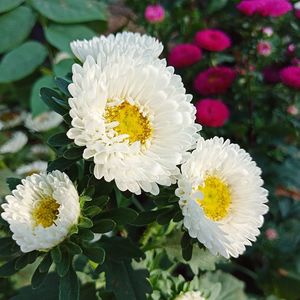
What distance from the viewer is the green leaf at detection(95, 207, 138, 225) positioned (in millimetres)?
830

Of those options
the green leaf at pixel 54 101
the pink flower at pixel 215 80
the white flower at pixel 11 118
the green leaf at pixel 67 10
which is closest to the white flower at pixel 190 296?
the green leaf at pixel 54 101

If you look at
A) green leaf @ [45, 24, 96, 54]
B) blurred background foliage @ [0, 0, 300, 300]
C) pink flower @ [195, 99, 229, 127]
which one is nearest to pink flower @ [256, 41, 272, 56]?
blurred background foliage @ [0, 0, 300, 300]

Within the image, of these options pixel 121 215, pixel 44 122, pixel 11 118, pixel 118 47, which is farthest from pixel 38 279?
pixel 11 118

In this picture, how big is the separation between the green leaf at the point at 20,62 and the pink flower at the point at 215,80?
1.60 ft

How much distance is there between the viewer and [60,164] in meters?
0.82

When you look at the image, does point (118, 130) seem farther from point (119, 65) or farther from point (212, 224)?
point (212, 224)

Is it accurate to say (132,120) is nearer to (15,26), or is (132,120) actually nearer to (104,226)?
(104,226)

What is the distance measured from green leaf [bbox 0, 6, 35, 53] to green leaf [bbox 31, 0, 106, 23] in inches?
1.6

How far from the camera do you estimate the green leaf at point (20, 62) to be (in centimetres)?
151

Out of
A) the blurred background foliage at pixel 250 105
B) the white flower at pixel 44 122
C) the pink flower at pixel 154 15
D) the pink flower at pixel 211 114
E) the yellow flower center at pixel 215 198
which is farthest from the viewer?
the white flower at pixel 44 122

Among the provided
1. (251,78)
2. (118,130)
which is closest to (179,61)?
(251,78)

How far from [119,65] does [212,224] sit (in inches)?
10.8

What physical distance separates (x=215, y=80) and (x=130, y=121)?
738 mm

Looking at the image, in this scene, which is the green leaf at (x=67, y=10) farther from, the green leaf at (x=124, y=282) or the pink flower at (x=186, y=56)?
the green leaf at (x=124, y=282)
